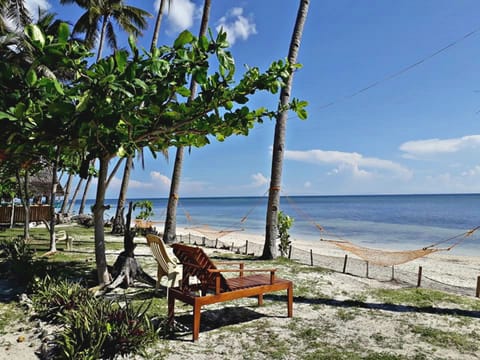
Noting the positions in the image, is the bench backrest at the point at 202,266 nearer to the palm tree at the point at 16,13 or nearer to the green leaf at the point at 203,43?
the green leaf at the point at 203,43

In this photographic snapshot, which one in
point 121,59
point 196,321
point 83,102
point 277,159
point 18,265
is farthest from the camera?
point 277,159

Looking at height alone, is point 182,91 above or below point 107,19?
below

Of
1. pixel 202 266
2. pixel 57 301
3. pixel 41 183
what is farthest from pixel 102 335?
pixel 41 183

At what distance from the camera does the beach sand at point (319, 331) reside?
344 centimetres

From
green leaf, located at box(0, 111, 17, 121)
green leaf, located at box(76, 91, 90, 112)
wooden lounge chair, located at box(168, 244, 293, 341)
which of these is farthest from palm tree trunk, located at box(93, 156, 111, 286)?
green leaf, located at box(76, 91, 90, 112)

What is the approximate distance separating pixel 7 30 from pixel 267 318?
572 inches

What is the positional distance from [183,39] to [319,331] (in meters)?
3.42

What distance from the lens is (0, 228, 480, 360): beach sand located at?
3441 mm

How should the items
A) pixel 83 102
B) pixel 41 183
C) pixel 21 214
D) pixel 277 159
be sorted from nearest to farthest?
pixel 83 102 → pixel 277 159 → pixel 21 214 → pixel 41 183

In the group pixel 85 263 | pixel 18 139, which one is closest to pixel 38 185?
pixel 85 263

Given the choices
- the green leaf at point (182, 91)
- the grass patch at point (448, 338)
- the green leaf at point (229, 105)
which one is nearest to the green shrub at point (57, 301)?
the green leaf at point (182, 91)

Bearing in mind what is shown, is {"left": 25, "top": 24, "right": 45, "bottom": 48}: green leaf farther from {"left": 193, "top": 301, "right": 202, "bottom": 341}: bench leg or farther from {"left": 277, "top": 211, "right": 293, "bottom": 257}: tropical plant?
{"left": 277, "top": 211, "right": 293, "bottom": 257}: tropical plant

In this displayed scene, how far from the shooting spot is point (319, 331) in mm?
4047

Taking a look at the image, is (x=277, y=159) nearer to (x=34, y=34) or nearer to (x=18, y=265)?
(x=18, y=265)
